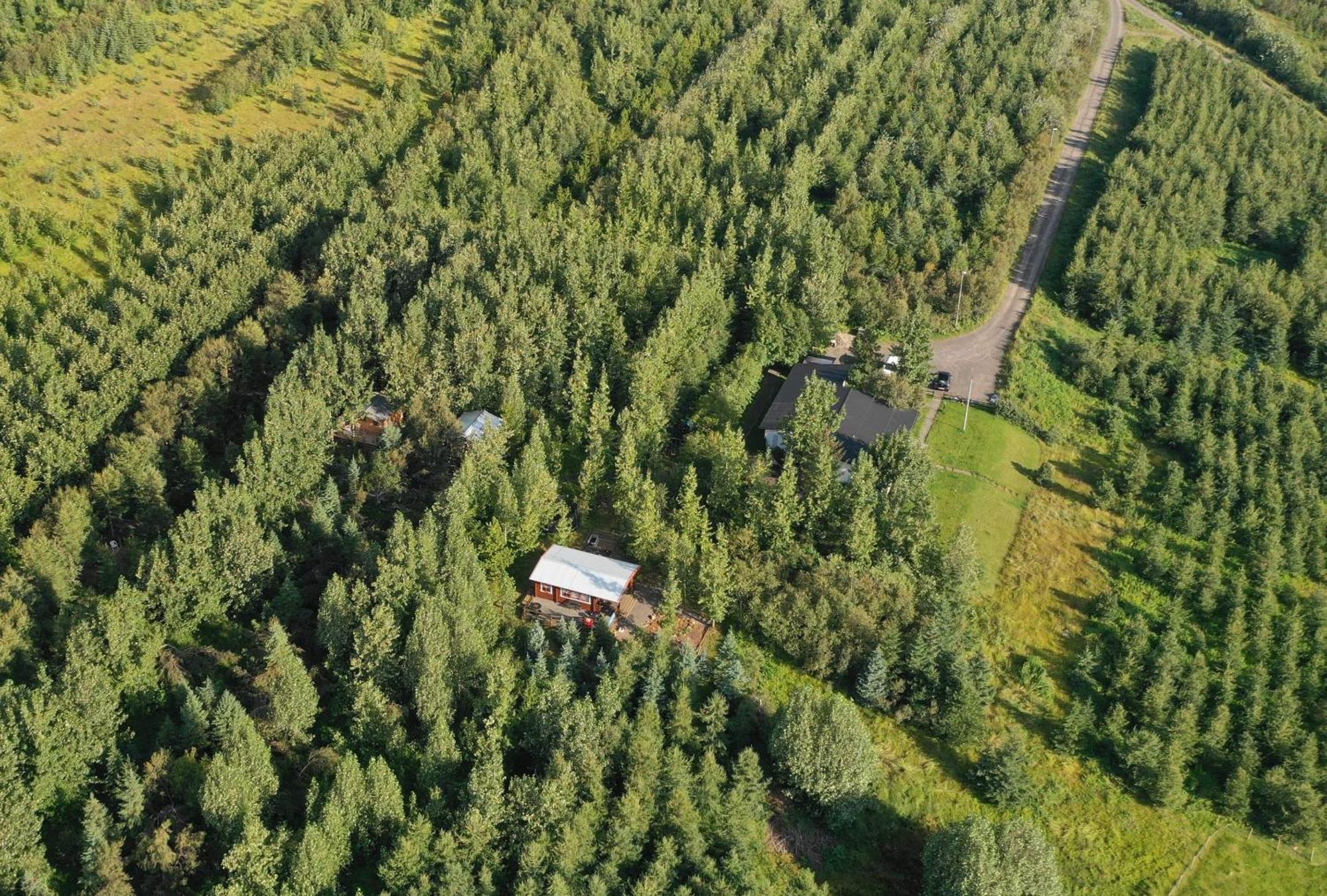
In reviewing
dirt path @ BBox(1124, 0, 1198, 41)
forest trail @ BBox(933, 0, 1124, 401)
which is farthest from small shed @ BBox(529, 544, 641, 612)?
dirt path @ BBox(1124, 0, 1198, 41)

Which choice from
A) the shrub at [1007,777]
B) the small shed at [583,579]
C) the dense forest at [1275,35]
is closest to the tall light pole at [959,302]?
the small shed at [583,579]

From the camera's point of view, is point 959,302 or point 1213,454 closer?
point 1213,454

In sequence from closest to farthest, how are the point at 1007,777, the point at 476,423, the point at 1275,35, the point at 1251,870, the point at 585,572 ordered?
1. the point at 1007,777
2. the point at 1251,870
3. the point at 585,572
4. the point at 476,423
5. the point at 1275,35

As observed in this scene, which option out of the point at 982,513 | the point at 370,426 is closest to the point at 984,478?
the point at 982,513

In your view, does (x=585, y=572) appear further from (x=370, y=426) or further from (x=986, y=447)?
(x=986, y=447)

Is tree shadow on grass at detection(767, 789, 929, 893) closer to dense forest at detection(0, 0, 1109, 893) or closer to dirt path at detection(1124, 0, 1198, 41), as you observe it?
dense forest at detection(0, 0, 1109, 893)

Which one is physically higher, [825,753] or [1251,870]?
[825,753]
